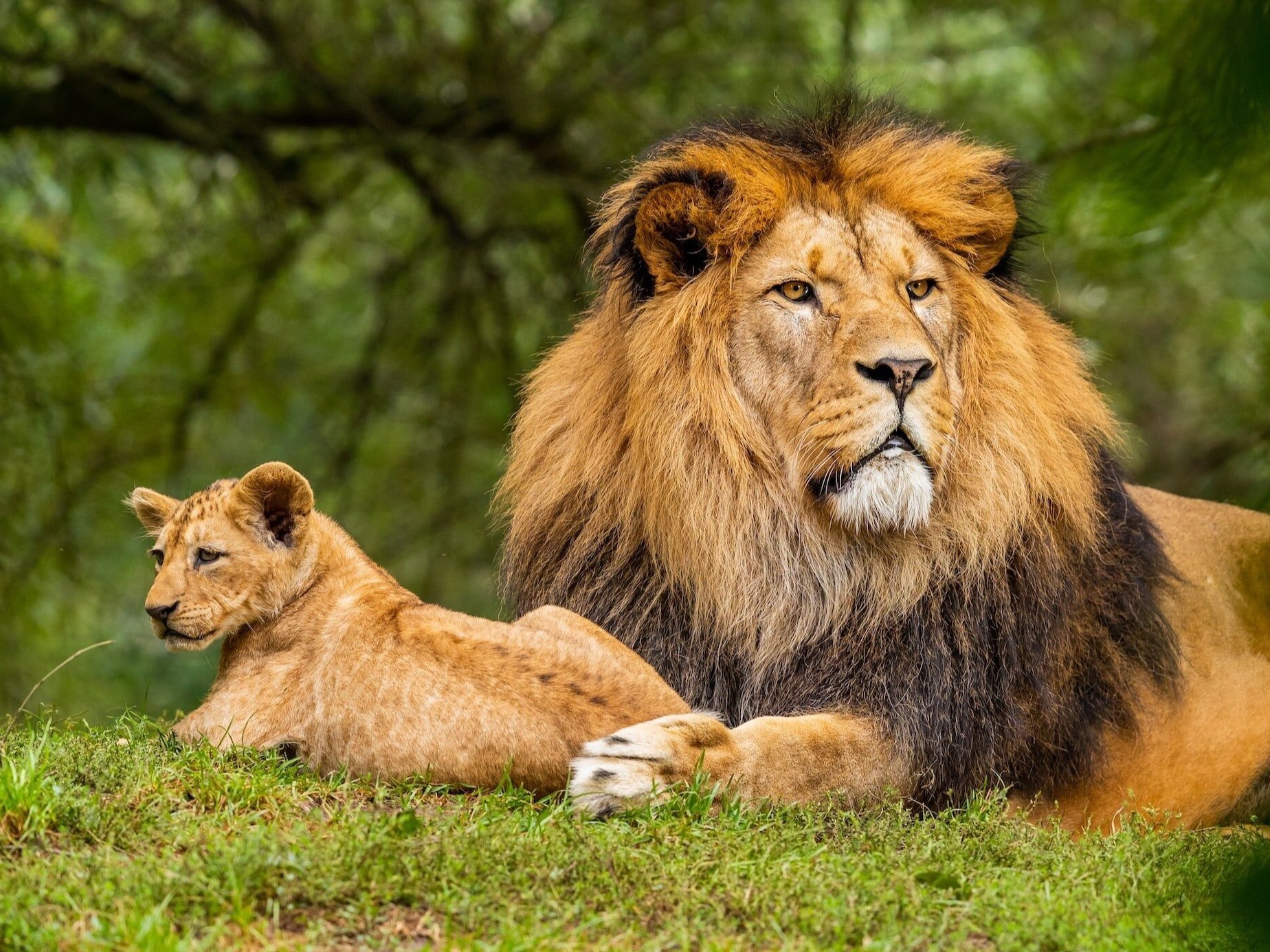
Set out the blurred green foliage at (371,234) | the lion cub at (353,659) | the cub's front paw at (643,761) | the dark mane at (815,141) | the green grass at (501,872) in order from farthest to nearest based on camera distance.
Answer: the blurred green foliage at (371,234)
the dark mane at (815,141)
the lion cub at (353,659)
the cub's front paw at (643,761)
the green grass at (501,872)

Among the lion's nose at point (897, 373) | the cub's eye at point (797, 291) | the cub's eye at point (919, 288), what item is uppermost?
the cub's eye at point (919, 288)

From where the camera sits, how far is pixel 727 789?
3982 millimetres

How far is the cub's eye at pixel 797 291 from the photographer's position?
14.9 feet

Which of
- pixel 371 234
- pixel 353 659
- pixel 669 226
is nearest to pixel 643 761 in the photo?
pixel 353 659

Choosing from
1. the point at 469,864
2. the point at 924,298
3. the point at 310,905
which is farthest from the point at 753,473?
the point at 310,905

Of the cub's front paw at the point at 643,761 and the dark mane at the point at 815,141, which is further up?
the dark mane at the point at 815,141

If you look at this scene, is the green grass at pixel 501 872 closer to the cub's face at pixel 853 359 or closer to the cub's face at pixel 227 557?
the cub's face at pixel 227 557

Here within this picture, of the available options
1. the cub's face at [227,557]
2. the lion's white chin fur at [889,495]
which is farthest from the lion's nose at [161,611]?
the lion's white chin fur at [889,495]

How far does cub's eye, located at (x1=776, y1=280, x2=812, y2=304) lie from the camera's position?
4.55 m

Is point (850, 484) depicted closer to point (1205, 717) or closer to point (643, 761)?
point (643, 761)

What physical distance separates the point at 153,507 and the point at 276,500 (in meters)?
0.42

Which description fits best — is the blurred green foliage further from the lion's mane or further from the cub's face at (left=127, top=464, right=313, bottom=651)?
the cub's face at (left=127, top=464, right=313, bottom=651)

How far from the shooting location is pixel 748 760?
13.3 ft

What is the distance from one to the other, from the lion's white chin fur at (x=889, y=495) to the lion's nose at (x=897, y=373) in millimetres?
179
